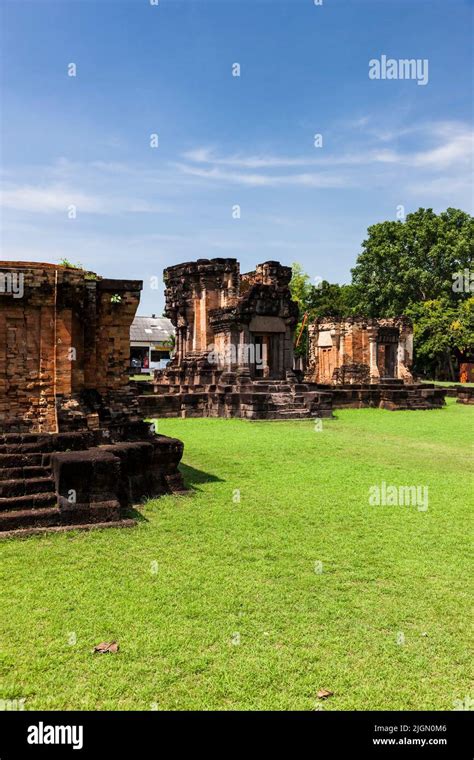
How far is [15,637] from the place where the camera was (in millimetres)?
3613

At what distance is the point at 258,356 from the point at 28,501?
17125 mm

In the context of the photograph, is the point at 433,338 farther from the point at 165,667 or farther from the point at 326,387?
the point at 165,667

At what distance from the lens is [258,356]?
22.7 m

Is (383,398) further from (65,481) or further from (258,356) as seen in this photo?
(65,481)

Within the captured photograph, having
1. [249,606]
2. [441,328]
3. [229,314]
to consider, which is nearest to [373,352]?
Result: [229,314]

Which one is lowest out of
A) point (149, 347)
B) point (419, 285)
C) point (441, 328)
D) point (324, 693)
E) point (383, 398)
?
point (324, 693)

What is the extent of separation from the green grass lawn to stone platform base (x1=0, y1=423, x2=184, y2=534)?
0.32 metres

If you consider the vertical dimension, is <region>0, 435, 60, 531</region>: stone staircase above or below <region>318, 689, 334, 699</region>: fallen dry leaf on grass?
above

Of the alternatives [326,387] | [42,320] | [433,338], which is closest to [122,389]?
[42,320]

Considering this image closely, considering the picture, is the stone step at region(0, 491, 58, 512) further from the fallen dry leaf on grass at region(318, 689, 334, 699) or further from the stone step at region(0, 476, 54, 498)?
the fallen dry leaf on grass at region(318, 689, 334, 699)

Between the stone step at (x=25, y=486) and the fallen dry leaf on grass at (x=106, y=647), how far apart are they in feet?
9.96

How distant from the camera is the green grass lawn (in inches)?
122

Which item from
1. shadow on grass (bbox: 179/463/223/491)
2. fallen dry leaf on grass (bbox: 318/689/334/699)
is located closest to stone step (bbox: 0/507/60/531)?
shadow on grass (bbox: 179/463/223/491)

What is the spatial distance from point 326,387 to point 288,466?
46.0 feet
